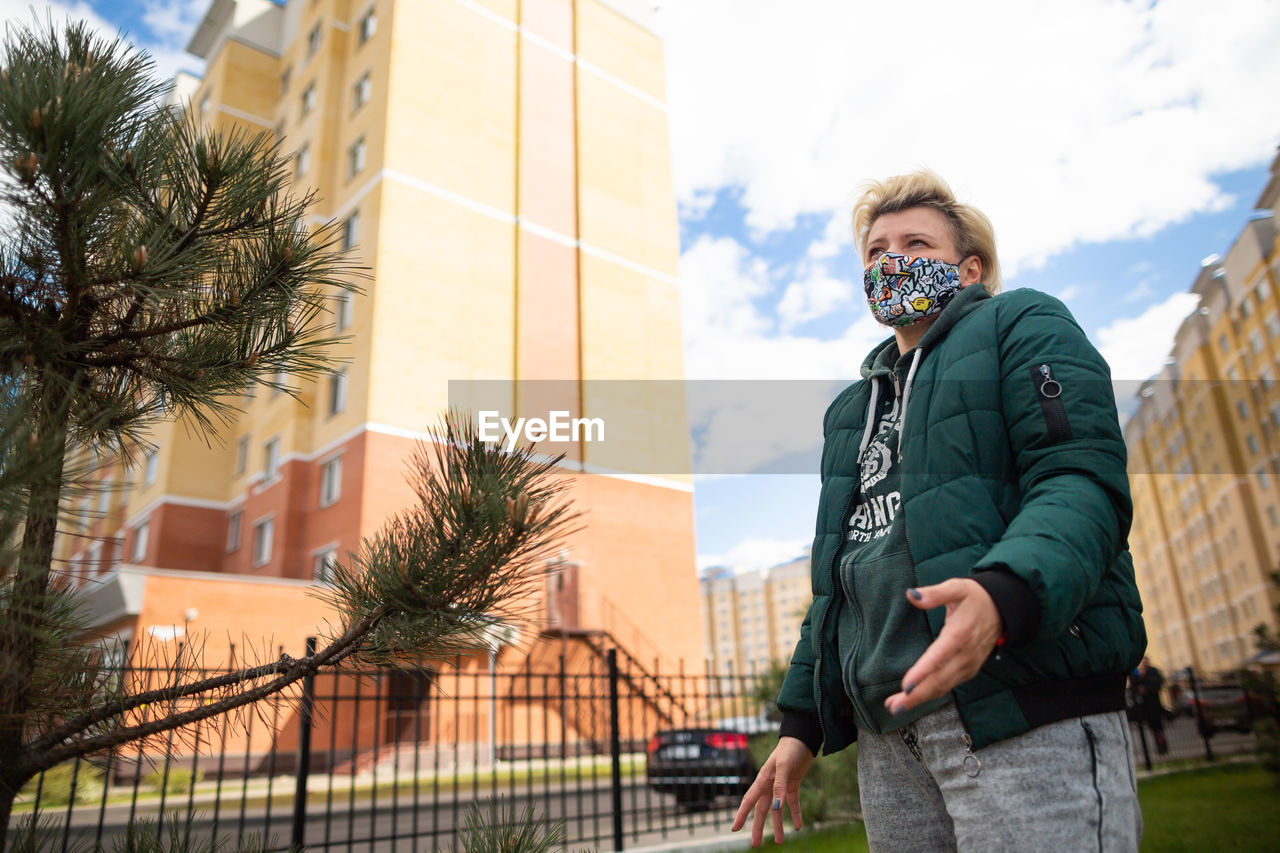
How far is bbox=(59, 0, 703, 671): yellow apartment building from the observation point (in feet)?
68.2

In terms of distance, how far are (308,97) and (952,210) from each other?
29.0 m

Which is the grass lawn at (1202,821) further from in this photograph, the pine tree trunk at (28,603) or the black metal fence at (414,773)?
the pine tree trunk at (28,603)

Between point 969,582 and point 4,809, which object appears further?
point 4,809

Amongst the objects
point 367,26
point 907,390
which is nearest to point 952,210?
point 907,390

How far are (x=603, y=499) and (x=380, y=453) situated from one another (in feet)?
21.1

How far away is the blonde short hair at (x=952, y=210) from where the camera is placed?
189 cm

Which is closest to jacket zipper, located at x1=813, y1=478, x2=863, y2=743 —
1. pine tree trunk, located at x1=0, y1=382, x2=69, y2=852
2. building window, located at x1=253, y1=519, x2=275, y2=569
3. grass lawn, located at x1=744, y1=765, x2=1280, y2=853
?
pine tree trunk, located at x1=0, y1=382, x2=69, y2=852

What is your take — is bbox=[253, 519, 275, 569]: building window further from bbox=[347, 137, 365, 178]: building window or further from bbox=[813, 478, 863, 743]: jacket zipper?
bbox=[813, 478, 863, 743]: jacket zipper

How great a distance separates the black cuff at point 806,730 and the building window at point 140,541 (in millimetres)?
28667

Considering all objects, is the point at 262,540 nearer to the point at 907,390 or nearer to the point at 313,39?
the point at 313,39

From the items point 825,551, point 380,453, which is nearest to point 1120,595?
point 825,551

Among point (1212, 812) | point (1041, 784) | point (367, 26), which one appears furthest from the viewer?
point (367, 26)

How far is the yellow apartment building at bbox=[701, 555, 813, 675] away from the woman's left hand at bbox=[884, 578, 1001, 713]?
111m

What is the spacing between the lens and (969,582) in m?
1.13
